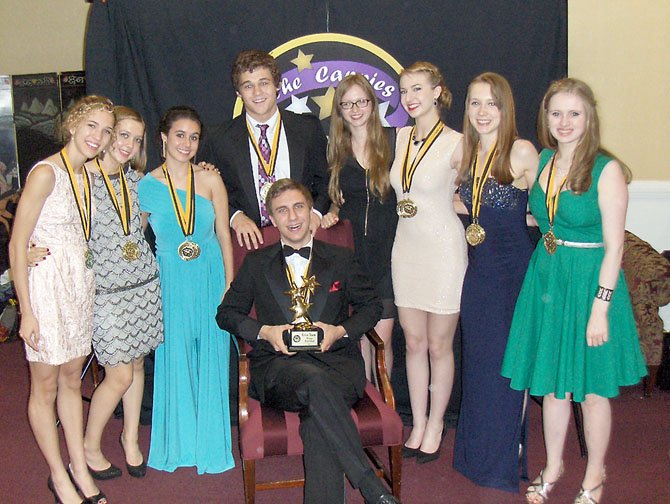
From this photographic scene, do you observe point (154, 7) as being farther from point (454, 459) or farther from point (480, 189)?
point (454, 459)

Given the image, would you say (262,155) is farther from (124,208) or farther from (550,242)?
(550,242)

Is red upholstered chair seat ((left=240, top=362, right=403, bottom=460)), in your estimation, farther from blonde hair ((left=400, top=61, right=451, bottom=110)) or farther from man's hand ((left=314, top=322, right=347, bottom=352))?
blonde hair ((left=400, top=61, right=451, bottom=110))

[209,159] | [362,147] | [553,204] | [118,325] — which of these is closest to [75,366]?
[118,325]

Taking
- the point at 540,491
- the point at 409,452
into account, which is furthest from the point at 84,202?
the point at 540,491

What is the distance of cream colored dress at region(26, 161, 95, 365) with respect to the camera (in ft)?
9.27

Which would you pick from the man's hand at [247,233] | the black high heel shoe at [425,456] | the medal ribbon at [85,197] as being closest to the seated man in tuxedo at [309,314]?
the man's hand at [247,233]

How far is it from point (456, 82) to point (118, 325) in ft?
8.04

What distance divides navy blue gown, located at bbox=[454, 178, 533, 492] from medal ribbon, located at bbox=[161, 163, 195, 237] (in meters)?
1.32

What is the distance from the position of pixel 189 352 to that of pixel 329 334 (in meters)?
0.89

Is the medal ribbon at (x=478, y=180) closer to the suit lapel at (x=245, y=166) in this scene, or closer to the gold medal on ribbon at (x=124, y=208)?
the suit lapel at (x=245, y=166)

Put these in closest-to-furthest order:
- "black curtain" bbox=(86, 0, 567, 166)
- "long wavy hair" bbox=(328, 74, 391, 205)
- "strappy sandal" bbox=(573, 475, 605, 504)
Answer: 1. "strappy sandal" bbox=(573, 475, 605, 504)
2. "long wavy hair" bbox=(328, 74, 391, 205)
3. "black curtain" bbox=(86, 0, 567, 166)

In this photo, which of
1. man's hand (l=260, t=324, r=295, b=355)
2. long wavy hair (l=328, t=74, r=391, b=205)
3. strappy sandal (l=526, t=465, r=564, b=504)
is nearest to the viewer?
man's hand (l=260, t=324, r=295, b=355)

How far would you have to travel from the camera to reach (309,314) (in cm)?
311

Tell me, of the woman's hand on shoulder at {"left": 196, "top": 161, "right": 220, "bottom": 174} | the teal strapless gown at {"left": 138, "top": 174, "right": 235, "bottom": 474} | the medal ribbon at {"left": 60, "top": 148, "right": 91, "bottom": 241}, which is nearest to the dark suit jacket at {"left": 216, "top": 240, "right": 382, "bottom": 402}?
the teal strapless gown at {"left": 138, "top": 174, "right": 235, "bottom": 474}
